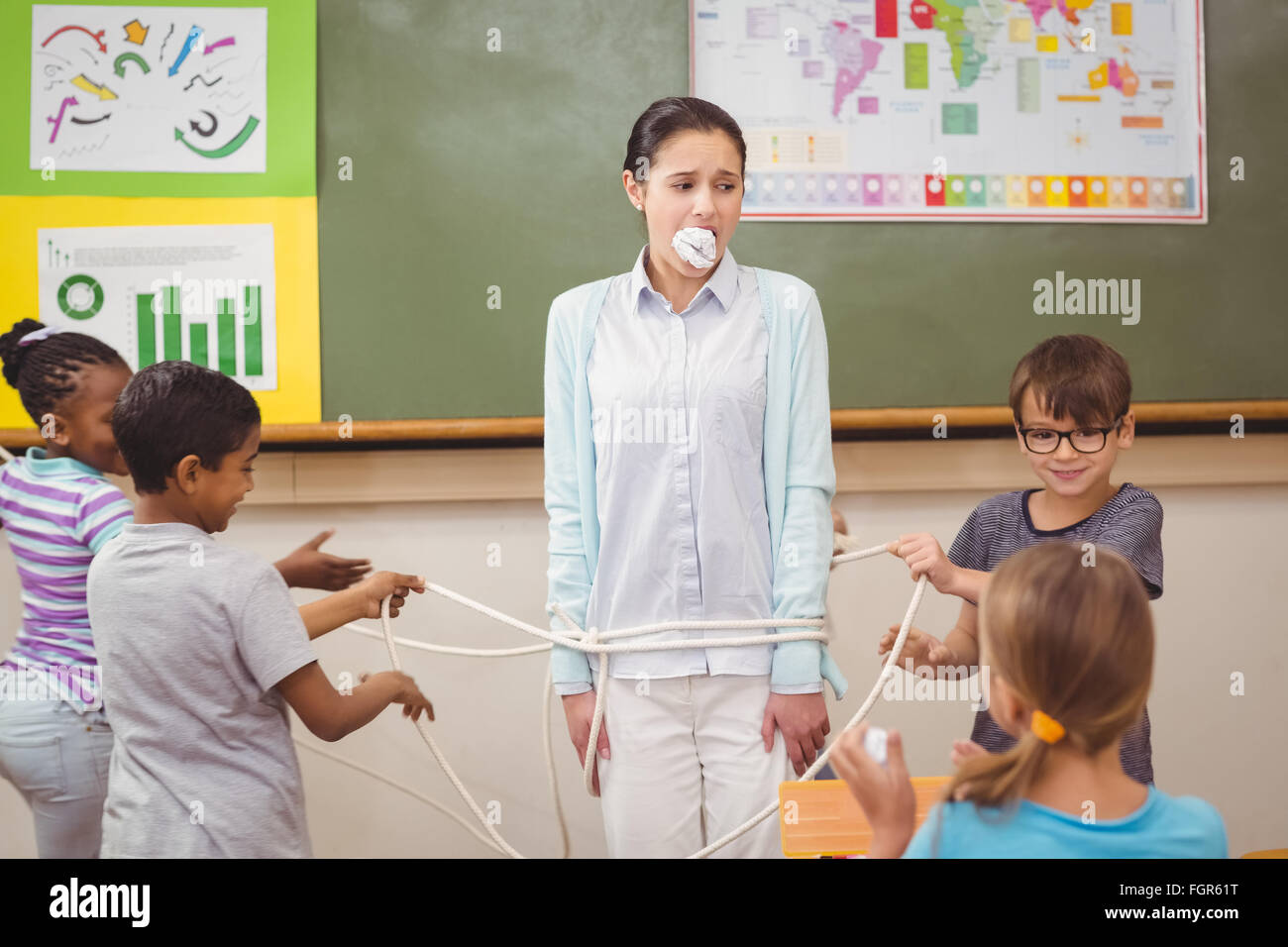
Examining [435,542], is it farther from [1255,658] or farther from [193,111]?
[1255,658]

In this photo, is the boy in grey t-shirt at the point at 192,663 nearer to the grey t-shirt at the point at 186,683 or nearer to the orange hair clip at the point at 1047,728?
the grey t-shirt at the point at 186,683

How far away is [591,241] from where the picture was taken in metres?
1.79

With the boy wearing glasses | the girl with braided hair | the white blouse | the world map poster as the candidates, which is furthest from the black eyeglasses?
the girl with braided hair

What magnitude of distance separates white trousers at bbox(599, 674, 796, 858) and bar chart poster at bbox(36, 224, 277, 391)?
943 mm

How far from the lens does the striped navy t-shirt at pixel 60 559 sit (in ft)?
4.50

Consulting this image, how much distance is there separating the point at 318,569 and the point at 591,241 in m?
0.71

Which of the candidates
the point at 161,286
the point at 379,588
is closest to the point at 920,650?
the point at 379,588

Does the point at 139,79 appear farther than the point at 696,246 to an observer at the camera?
Yes

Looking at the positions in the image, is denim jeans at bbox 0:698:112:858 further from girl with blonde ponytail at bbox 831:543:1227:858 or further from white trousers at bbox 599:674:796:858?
girl with blonde ponytail at bbox 831:543:1227:858

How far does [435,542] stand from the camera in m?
1.85

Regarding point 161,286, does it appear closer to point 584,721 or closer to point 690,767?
point 584,721
